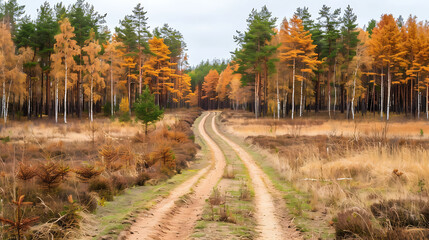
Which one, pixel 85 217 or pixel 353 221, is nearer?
pixel 353 221

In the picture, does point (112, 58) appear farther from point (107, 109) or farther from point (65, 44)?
point (65, 44)

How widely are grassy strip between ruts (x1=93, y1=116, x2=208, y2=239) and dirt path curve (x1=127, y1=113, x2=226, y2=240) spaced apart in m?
0.22

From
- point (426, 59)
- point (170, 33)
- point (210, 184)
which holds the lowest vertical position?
point (210, 184)

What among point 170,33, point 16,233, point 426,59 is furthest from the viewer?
point 170,33

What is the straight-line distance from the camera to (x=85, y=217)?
6.38 meters

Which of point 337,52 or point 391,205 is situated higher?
point 337,52

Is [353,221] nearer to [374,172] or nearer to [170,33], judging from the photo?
[374,172]

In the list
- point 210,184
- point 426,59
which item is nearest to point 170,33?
point 426,59

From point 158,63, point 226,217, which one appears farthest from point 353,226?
point 158,63

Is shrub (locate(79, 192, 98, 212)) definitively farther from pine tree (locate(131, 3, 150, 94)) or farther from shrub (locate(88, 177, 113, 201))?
pine tree (locate(131, 3, 150, 94))

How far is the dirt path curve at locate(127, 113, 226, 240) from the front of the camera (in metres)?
6.32

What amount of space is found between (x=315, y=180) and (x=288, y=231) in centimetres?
501

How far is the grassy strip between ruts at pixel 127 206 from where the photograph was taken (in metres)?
6.26

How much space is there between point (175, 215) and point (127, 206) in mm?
1368
